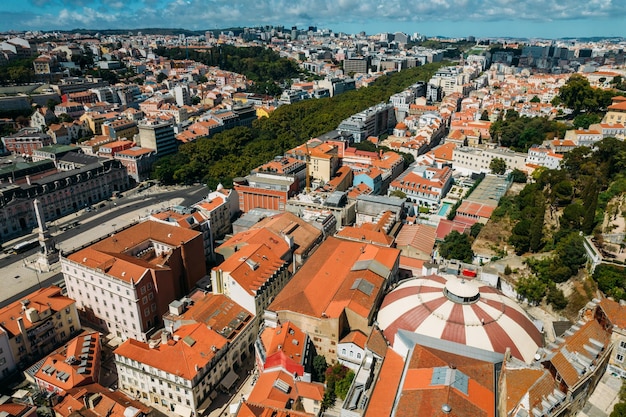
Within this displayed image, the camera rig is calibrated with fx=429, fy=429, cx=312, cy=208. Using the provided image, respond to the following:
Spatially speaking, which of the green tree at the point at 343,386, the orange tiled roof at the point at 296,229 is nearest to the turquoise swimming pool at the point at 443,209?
the orange tiled roof at the point at 296,229

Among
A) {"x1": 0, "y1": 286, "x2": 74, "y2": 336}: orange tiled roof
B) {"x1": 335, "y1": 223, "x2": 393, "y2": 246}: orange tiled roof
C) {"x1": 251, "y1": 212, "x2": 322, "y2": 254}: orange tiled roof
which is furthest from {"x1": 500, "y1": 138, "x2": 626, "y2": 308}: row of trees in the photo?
{"x1": 0, "y1": 286, "x2": 74, "y2": 336}: orange tiled roof

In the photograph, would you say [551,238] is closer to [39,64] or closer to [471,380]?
[471,380]

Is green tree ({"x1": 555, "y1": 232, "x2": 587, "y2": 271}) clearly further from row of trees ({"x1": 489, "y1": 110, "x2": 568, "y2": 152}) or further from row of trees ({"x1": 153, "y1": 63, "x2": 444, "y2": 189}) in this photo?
row of trees ({"x1": 153, "y1": 63, "x2": 444, "y2": 189})

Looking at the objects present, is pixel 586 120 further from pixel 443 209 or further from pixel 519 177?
pixel 443 209

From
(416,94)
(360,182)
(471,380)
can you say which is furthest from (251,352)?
(416,94)

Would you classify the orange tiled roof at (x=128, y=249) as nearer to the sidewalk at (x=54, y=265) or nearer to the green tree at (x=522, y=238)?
the sidewalk at (x=54, y=265)

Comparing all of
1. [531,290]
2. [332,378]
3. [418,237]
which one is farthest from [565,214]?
[332,378]
